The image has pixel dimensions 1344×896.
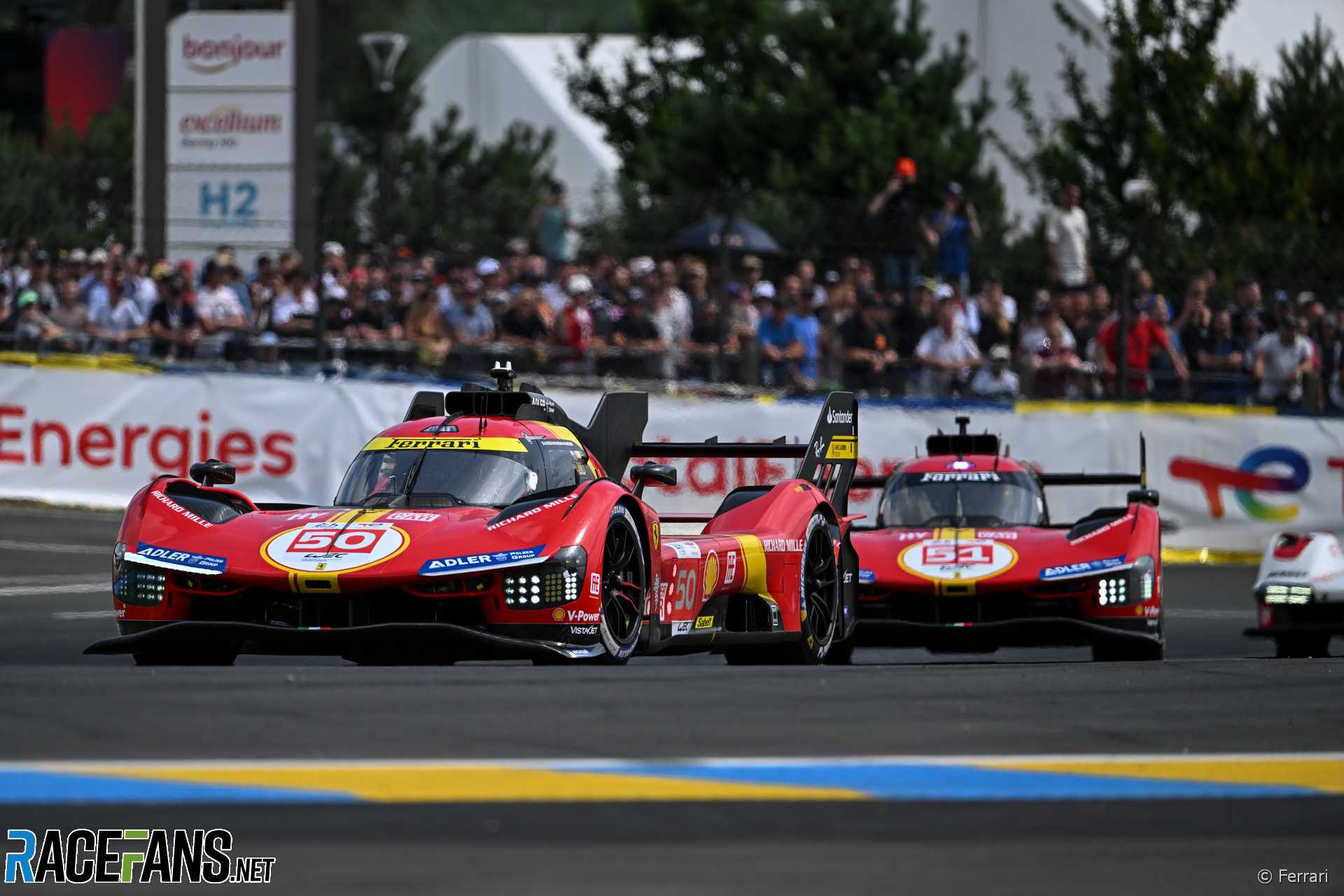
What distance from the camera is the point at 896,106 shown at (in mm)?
27141

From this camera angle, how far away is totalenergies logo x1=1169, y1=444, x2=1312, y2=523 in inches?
722

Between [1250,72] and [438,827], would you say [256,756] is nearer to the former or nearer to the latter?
[438,827]

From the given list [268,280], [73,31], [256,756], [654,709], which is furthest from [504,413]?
[73,31]

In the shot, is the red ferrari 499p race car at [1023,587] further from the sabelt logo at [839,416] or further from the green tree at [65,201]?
the green tree at [65,201]

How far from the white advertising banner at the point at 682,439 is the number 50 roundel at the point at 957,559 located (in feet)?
16.9

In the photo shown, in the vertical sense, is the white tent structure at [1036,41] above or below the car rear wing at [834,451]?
above

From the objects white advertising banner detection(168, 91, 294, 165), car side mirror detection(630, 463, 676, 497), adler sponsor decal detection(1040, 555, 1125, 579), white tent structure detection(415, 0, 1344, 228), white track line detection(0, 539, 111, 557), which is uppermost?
white tent structure detection(415, 0, 1344, 228)

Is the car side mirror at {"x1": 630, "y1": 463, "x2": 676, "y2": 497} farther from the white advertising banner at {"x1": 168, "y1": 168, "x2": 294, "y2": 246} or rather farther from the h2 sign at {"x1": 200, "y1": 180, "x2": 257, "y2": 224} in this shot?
the h2 sign at {"x1": 200, "y1": 180, "x2": 257, "y2": 224}

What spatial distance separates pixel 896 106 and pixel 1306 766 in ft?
69.7

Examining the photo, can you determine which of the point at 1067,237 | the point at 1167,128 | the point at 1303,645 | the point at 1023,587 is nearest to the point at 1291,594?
the point at 1303,645

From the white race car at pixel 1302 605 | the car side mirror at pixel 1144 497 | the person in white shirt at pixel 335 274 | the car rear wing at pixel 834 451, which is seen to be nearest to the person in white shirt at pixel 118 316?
the person in white shirt at pixel 335 274

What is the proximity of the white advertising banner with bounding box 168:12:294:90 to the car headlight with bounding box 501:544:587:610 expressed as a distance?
15.7 m

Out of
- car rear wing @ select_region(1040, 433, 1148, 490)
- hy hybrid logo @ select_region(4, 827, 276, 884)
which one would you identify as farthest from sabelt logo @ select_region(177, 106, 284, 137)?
hy hybrid logo @ select_region(4, 827, 276, 884)

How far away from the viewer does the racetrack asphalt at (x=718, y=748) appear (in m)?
5.05
